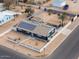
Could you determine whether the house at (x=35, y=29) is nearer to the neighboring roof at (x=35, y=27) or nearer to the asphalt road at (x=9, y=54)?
the neighboring roof at (x=35, y=27)

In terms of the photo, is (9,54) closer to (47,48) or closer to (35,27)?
(47,48)

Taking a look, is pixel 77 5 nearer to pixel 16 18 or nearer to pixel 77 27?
pixel 77 27

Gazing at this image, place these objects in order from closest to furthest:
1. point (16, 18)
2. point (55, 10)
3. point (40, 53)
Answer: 1. point (40, 53)
2. point (16, 18)
3. point (55, 10)

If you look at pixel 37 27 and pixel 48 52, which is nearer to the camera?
pixel 48 52

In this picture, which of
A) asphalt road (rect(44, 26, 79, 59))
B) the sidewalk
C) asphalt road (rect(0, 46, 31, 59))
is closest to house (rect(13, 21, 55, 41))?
the sidewalk

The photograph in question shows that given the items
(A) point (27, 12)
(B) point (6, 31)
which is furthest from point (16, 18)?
(B) point (6, 31)

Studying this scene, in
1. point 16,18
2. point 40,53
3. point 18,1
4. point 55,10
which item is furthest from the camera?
point 18,1

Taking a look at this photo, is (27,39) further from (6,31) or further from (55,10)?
(55,10)
